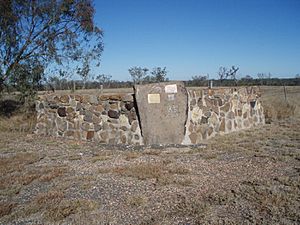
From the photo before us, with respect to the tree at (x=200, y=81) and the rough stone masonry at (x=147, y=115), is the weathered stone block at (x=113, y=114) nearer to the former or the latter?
the rough stone masonry at (x=147, y=115)

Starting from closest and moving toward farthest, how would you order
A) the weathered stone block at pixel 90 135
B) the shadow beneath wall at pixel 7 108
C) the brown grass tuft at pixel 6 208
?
the brown grass tuft at pixel 6 208
the weathered stone block at pixel 90 135
the shadow beneath wall at pixel 7 108

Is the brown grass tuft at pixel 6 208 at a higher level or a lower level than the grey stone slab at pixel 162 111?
lower

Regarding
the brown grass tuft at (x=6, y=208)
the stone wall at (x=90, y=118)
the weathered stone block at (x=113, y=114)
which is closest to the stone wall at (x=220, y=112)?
the stone wall at (x=90, y=118)

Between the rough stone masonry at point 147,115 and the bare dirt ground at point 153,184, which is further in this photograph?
the rough stone masonry at point 147,115

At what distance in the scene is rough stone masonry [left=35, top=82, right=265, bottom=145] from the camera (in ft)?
23.9

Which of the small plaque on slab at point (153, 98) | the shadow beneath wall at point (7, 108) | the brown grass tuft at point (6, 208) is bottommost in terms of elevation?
the brown grass tuft at point (6, 208)

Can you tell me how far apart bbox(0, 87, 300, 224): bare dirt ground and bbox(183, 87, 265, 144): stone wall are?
2.20ft

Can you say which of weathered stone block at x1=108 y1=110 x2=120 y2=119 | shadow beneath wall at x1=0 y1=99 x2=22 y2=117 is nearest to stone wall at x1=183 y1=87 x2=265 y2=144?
weathered stone block at x1=108 y1=110 x2=120 y2=119

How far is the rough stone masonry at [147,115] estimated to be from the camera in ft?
23.9

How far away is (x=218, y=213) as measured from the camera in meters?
3.31

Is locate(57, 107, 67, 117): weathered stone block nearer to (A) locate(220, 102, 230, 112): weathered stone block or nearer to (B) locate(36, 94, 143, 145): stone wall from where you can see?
(B) locate(36, 94, 143, 145): stone wall

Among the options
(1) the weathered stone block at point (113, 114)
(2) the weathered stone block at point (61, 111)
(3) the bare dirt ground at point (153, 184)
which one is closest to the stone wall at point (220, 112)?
(3) the bare dirt ground at point (153, 184)

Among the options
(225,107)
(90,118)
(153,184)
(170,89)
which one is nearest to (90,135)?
(90,118)

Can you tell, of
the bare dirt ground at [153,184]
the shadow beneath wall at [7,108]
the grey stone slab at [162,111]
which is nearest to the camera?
the bare dirt ground at [153,184]
